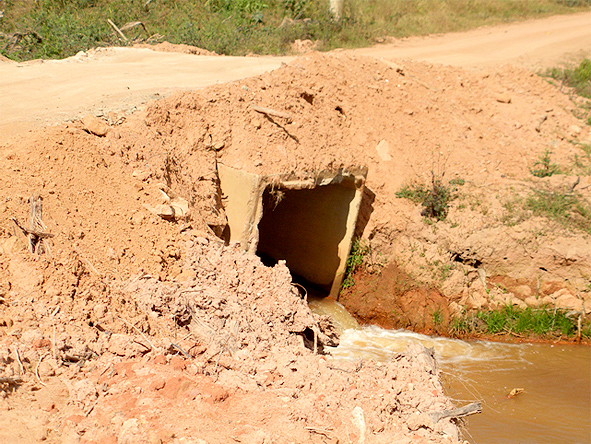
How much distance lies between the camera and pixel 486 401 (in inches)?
250

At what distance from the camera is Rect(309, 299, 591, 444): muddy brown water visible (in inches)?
232

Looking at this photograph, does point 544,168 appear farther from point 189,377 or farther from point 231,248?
point 189,377

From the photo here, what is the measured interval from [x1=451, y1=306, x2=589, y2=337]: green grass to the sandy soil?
19 cm

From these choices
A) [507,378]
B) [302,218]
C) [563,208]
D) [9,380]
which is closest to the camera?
[9,380]

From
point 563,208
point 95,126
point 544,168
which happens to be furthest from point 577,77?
point 95,126

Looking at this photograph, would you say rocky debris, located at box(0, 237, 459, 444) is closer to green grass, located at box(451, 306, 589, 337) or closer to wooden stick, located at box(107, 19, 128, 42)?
green grass, located at box(451, 306, 589, 337)

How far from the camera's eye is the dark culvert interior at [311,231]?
8.71 m

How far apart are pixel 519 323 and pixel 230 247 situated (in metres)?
4.53

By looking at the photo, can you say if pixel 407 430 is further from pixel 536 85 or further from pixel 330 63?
pixel 536 85

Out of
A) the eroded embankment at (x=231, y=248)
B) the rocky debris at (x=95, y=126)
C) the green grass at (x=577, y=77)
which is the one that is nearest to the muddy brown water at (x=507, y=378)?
the eroded embankment at (x=231, y=248)

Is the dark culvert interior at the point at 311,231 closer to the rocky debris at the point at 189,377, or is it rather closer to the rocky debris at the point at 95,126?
the rocky debris at the point at 95,126

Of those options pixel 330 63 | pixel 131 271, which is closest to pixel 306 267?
pixel 330 63

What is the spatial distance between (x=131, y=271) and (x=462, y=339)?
4996 millimetres

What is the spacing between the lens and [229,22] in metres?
13.9
